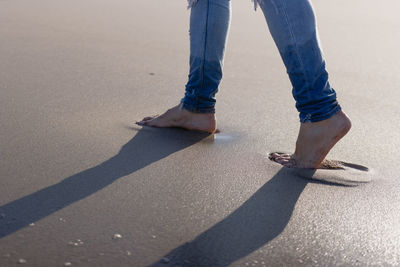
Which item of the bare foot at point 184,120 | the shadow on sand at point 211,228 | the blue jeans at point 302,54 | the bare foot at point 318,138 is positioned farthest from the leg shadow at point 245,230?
the bare foot at point 184,120

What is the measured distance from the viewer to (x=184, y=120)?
2.00m

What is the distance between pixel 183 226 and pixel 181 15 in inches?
112

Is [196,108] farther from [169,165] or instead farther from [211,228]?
[211,228]

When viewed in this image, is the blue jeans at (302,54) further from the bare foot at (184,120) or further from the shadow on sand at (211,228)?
the bare foot at (184,120)

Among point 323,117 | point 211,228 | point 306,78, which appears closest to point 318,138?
point 323,117

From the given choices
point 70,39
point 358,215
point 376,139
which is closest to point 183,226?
point 358,215

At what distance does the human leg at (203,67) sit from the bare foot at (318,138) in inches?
14.6

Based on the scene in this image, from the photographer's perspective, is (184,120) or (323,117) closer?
(323,117)

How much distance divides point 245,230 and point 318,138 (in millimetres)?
478

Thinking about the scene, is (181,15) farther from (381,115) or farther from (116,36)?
(381,115)

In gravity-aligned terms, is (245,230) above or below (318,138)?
below

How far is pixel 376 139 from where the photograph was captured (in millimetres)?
2006

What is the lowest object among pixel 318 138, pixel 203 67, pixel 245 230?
pixel 245 230

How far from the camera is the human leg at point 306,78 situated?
1634 mm
